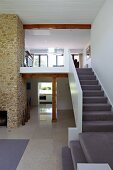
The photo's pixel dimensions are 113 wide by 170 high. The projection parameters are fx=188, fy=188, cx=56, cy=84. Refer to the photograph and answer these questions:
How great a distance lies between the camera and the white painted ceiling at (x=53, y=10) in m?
6.70

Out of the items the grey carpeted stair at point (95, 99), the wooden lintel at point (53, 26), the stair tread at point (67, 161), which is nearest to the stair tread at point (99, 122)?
the stair tread at point (67, 161)

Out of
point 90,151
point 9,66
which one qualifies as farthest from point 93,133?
point 9,66

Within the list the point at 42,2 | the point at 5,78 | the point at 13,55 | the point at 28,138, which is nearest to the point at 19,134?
the point at 28,138

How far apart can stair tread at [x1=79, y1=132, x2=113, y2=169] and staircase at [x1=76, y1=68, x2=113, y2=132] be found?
440 millimetres

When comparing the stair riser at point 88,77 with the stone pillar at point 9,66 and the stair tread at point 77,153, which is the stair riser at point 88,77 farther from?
the stair tread at point 77,153

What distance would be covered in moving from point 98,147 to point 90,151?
25 centimetres

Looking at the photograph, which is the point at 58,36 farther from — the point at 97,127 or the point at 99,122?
the point at 97,127

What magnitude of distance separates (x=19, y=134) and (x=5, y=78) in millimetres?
2424

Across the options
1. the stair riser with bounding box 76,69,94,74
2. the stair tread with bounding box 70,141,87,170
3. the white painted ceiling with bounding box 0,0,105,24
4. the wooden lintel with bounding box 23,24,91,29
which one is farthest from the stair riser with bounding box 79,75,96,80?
the stair tread with bounding box 70,141,87,170

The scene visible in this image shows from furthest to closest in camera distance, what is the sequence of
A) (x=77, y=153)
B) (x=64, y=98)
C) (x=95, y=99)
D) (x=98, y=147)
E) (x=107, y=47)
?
1. (x=64, y=98)
2. (x=95, y=99)
3. (x=107, y=47)
4. (x=77, y=153)
5. (x=98, y=147)

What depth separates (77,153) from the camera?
3.92 meters

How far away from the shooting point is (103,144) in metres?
3.92

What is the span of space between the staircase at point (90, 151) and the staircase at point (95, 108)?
434 mm

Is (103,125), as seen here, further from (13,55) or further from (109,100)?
(13,55)
